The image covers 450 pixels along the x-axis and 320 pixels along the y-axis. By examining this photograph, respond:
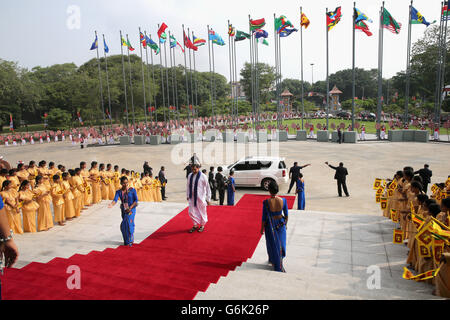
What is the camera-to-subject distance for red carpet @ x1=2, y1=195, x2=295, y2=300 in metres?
4.57

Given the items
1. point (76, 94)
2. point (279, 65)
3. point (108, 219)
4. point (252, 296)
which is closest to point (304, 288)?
point (252, 296)

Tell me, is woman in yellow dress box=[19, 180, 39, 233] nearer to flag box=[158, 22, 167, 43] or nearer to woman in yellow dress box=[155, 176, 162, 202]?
woman in yellow dress box=[155, 176, 162, 202]

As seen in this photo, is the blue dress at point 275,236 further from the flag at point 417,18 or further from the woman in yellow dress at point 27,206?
the flag at point 417,18

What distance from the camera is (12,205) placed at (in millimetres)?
7832

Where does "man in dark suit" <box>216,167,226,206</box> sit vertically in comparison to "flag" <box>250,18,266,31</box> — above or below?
below

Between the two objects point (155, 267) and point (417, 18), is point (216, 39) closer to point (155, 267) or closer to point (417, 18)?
point (417, 18)

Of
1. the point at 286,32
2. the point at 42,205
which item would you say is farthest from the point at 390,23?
the point at 42,205

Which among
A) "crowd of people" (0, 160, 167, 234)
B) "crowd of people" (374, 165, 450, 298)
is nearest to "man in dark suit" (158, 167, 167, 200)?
"crowd of people" (0, 160, 167, 234)

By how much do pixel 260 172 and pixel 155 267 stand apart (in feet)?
28.7

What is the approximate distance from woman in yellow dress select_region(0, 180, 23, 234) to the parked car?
8.13 m

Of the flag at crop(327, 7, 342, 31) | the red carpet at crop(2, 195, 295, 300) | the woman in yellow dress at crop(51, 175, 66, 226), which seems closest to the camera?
the red carpet at crop(2, 195, 295, 300)
